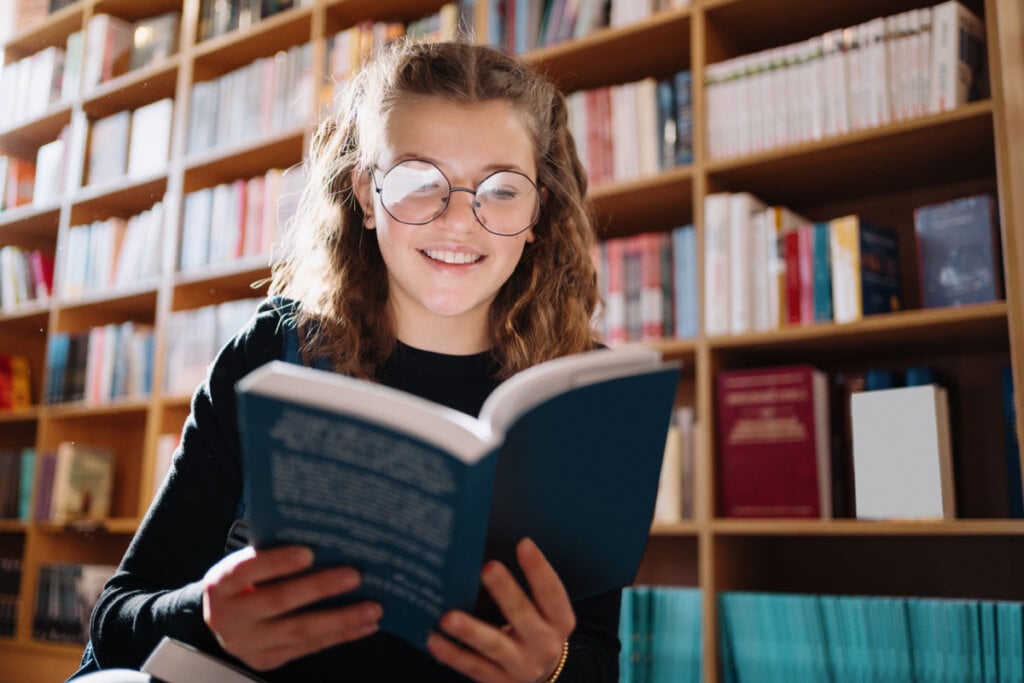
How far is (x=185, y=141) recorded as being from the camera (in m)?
2.86

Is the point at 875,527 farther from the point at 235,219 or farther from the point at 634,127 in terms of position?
the point at 235,219

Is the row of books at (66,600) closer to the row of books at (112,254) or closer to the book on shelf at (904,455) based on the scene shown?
the row of books at (112,254)

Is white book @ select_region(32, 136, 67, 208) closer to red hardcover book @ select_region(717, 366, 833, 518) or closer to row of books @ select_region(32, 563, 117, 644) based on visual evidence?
row of books @ select_region(32, 563, 117, 644)

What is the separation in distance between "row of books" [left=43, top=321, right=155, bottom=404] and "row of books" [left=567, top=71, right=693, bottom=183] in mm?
1462

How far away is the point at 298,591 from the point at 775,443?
1304 millimetres

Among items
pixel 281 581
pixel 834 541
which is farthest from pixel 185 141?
pixel 281 581

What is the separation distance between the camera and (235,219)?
8.81 ft

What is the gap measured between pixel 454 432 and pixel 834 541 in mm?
1573

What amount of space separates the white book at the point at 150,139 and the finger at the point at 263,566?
2.43 m

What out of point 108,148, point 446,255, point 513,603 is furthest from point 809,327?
point 108,148

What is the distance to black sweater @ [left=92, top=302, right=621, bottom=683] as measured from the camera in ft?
2.92

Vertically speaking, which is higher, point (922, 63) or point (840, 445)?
point (922, 63)

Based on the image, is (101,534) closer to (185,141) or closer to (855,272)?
(185,141)

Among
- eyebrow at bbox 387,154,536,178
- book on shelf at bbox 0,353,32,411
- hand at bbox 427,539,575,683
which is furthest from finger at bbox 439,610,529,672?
book on shelf at bbox 0,353,32,411
